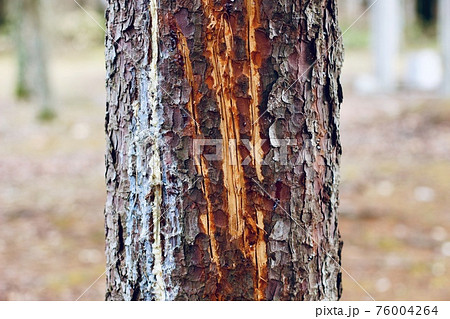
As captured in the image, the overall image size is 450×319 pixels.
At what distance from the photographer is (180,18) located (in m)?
1.48

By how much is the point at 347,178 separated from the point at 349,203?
3.18 feet

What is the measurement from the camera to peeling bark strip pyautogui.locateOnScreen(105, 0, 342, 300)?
4.88ft

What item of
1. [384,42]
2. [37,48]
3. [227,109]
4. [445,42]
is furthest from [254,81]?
[384,42]

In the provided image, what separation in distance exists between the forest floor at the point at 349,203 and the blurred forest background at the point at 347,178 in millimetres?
12

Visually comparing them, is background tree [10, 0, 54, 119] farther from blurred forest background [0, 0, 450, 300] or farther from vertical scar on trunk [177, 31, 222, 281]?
vertical scar on trunk [177, 31, 222, 281]

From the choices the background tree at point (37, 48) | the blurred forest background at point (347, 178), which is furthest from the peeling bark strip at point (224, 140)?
the background tree at point (37, 48)

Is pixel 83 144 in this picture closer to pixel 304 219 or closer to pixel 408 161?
pixel 408 161

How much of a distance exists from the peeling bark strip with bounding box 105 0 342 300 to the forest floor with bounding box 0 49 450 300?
724 millimetres

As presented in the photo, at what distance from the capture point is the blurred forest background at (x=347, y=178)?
4.27m

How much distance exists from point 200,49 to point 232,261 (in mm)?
588

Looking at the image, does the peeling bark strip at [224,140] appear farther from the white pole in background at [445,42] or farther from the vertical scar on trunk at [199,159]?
the white pole in background at [445,42]

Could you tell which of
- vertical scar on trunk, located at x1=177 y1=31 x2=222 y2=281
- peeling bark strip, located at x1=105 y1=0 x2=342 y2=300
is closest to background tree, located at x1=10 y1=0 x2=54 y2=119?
peeling bark strip, located at x1=105 y1=0 x2=342 y2=300

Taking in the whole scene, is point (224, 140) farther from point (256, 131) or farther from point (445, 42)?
point (445, 42)
